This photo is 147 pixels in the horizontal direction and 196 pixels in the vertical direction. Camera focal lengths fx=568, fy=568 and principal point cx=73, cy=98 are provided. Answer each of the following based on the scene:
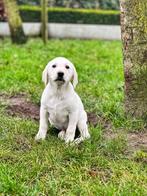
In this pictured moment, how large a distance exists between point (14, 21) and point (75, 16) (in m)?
5.03

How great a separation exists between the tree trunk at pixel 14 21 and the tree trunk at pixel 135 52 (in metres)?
8.36

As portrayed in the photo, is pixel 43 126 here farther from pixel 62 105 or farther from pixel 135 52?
pixel 135 52

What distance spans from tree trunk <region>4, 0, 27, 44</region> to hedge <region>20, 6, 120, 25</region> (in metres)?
3.69

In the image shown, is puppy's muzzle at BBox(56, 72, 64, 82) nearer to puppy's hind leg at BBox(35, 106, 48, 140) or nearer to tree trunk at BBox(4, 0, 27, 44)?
puppy's hind leg at BBox(35, 106, 48, 140)

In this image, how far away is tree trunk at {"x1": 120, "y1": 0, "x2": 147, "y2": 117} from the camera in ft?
22.0

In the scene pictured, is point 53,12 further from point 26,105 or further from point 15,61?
point 26,105

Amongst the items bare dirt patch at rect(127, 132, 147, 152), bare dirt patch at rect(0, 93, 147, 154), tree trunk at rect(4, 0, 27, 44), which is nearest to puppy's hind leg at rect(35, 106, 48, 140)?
bare dirt patch at rect(0, 93, 147, 154)

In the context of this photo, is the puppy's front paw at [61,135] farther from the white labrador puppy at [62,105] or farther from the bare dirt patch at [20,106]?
the bare dirt patch at [20,106]

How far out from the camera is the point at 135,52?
6.78m

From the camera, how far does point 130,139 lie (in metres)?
6.36

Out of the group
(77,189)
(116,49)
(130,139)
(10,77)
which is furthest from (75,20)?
(77,189)

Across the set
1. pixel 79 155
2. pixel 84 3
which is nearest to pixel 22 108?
pixel 79 155

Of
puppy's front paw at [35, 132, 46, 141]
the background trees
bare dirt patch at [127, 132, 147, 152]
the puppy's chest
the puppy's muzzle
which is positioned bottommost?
the background trees

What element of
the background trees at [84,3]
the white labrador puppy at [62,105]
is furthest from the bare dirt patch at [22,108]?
the background trees at [84,3]
